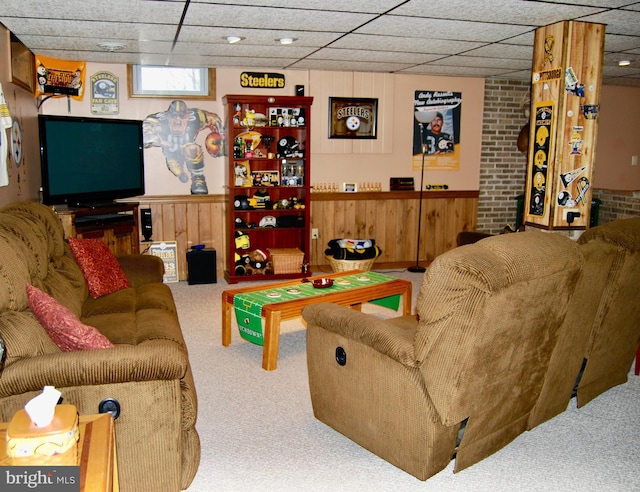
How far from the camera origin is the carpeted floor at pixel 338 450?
2.60 m

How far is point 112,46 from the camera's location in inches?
197

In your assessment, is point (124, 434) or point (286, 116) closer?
point (124, 434)

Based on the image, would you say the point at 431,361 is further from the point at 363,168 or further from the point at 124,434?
the point at 363,168

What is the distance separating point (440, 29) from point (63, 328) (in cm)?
336

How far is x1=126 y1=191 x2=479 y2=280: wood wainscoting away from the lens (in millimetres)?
6484

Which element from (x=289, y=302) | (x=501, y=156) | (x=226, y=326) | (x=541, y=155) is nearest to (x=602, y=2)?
(x=541, y=155)

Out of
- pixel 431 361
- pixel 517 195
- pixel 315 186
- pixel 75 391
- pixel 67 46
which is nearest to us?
pixel 75 391

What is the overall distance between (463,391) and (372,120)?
4950 mm

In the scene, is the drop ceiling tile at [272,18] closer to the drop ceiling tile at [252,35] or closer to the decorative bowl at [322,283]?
the drop ceiling tile at [252,35]

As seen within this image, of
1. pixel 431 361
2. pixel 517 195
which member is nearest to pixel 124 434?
pixel 431 361

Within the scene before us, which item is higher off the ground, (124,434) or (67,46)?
(67,46)

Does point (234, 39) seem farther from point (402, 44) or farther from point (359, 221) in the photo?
point (359, 221)

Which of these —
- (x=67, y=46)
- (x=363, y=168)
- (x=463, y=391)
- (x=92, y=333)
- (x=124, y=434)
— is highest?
(x=67, y=46)

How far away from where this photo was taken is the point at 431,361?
2.33 metres
